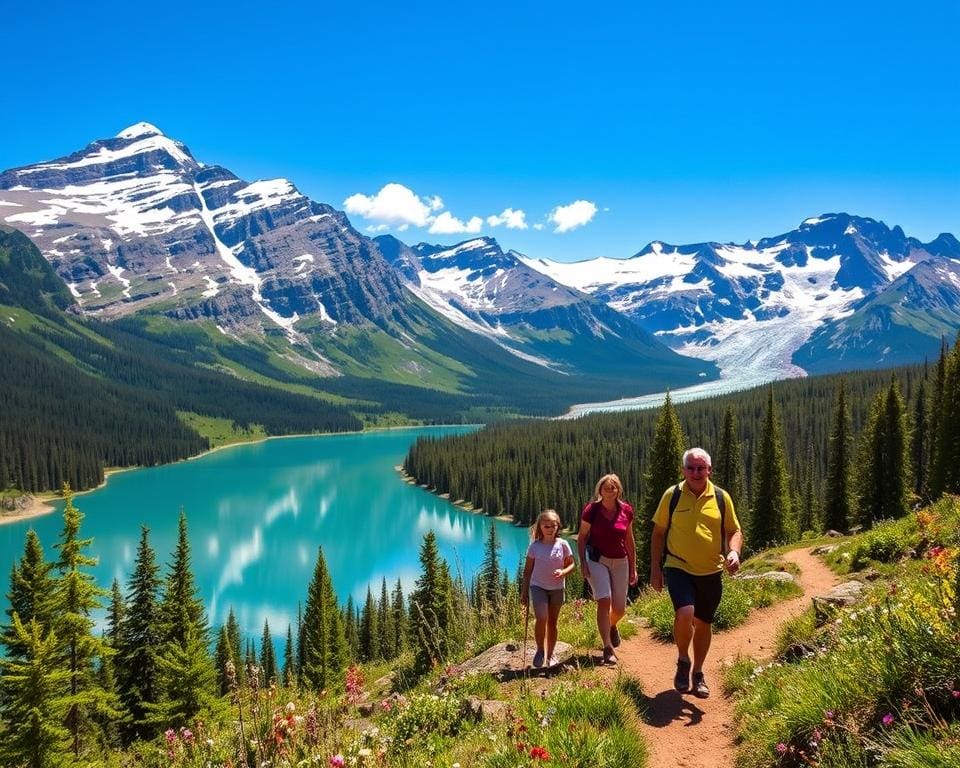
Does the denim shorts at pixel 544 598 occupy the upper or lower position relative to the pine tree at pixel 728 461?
upper

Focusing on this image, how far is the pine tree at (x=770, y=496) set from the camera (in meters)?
51.3

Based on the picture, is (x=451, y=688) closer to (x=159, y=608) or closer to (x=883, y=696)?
(x=883, y=696)

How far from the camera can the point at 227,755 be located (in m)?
6.43

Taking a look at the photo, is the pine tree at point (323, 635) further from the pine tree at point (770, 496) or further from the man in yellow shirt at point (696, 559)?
the man in yellow shirt at point (696, 559)

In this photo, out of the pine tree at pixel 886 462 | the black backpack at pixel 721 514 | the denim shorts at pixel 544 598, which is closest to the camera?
the black backpack at pixel 721 514

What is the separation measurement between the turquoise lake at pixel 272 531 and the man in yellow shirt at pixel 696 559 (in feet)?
221

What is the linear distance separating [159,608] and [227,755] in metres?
29.6

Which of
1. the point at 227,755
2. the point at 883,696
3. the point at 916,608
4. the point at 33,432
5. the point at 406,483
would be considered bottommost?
the point at 406,483

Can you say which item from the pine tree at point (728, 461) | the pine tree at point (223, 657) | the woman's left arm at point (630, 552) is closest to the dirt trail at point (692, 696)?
the woman's left arm at point (630, 552)

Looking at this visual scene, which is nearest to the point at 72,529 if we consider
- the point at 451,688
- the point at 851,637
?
the point at 451,688

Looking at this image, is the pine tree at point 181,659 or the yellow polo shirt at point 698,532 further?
the pine tree at point 181,659

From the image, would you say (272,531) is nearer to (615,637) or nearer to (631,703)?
(615,637)

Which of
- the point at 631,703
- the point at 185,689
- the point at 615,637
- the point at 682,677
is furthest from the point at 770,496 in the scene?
the point at 631,703

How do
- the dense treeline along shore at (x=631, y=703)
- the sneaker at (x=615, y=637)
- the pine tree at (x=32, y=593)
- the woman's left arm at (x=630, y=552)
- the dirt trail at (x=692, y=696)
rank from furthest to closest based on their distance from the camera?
1. the pine tree at (x=32, y=593)
2. the sneaker at (x=615, y=637)
3. the woman's left arm at (x=630, y=552)
4. the dirt trail at (x=692, y=696)
5. the dense treeline along shore at (x=631, y=703)
